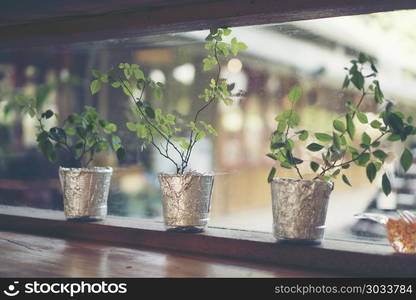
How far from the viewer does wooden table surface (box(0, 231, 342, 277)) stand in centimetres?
139

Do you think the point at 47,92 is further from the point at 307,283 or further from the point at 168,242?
the point at 307,283

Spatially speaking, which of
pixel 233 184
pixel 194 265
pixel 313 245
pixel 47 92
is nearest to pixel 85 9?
pixel 47 92

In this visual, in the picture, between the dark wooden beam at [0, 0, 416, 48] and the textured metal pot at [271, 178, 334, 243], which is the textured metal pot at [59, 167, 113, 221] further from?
the textured metal pot at [271, 178, 334, 243]

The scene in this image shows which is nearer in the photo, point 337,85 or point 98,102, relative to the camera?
point 337,85

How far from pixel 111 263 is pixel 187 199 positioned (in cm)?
35

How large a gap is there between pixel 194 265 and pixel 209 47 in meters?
0.79

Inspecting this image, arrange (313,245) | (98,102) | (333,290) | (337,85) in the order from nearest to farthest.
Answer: (333,290) < (313,245) < (337,85) < (98,102)

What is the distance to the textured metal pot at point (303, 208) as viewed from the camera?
4.82ft

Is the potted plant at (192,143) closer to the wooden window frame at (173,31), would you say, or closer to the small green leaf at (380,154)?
the wooden window frame at (173,31)

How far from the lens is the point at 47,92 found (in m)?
2.44

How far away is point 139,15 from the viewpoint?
5.93 ft

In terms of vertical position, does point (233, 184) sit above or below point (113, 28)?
below

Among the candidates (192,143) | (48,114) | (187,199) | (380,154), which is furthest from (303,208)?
(48,114)

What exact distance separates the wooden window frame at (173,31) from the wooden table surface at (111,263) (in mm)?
54
